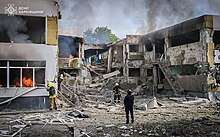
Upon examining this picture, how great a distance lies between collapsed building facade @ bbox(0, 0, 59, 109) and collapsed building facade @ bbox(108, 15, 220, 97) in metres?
10.9

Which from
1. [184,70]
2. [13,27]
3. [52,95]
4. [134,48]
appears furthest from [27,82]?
[134,48]

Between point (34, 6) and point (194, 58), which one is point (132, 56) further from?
point (34, 6)

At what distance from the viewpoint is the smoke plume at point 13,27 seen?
1648cm

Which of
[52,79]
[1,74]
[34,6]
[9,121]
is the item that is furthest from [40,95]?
[34,6]

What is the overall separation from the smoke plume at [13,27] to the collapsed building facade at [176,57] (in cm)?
1249

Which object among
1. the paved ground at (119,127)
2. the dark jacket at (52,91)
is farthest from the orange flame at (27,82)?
the paved ground at (119,127)

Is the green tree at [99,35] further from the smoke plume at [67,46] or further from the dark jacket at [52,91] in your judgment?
the dark jacket at [52,91]

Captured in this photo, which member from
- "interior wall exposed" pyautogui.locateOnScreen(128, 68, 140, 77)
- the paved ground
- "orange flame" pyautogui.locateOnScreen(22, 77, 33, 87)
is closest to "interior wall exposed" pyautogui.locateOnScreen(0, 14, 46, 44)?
"orange flame" pyautogui.locateOnScreen(22, 77, 33, 87)

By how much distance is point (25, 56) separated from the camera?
16.1 m

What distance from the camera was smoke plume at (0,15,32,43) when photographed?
54.1ft

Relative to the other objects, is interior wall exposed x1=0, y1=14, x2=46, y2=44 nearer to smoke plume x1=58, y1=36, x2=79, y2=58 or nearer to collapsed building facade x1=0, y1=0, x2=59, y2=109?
collapsed building facade x1=0, y1=0, x2=59, y2=109

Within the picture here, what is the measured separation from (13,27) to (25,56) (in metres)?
2.22

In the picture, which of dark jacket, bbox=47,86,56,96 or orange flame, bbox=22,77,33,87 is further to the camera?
orange flame, bbox=22,77,33,87

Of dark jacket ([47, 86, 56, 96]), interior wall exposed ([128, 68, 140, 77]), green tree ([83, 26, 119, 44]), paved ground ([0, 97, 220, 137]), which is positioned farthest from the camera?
green tree ([83, 26, 119, 44])
